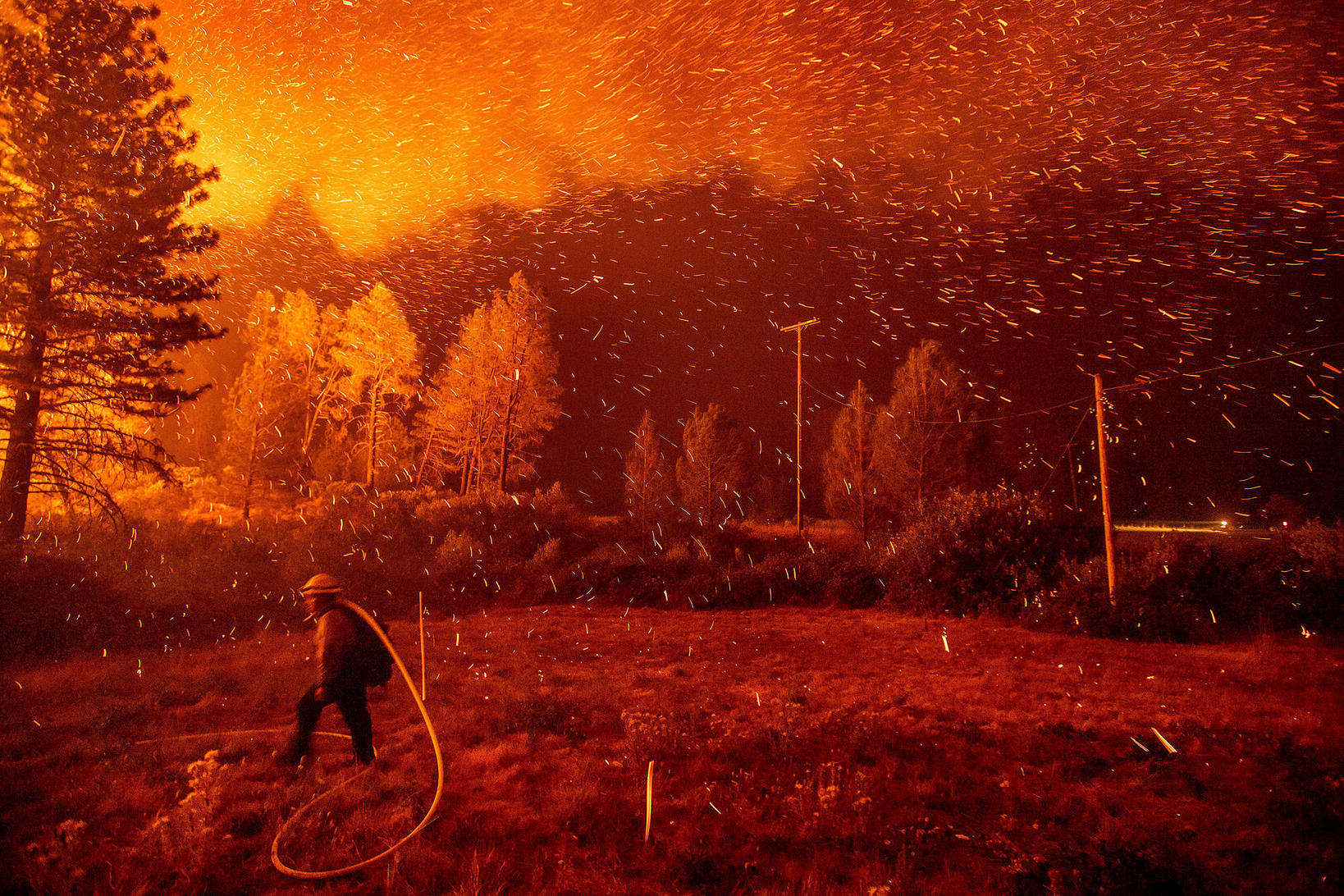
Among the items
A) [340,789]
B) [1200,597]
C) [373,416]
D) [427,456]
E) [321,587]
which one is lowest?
[1200,597]

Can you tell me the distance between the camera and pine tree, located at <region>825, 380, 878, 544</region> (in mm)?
40250

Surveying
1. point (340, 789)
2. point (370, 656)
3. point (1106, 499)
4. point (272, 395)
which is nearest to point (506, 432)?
point (272, 395)

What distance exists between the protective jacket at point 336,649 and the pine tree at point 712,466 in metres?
38.7

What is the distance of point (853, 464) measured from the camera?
136 ft

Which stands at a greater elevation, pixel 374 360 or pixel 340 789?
pixel 374 360

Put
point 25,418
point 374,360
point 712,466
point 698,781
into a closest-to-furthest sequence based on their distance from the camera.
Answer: point 698,781 < point 25,418 < point 374,360 < point 712,466

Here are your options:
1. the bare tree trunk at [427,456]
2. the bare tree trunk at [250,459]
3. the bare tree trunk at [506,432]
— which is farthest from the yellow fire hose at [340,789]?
the bare tree trunk at [427,456]

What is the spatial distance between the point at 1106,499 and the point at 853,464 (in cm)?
2305

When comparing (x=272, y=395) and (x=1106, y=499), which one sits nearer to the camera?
(x=1106, y=499)

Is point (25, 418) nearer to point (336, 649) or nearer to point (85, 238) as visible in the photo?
point (85, 238)

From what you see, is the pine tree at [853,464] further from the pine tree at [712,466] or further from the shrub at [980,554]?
the shrub at [980,554]

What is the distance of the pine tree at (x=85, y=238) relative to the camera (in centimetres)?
1538

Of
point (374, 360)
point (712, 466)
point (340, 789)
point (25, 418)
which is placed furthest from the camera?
point (712, 466)

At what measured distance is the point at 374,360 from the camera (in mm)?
38531
